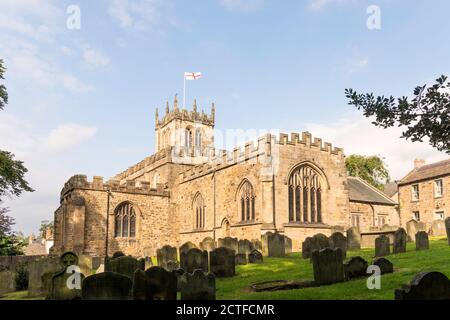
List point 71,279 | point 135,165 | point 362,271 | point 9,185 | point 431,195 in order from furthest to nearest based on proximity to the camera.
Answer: point 135,165, point 431,195, point 9,185, point 362,271, point 71,279

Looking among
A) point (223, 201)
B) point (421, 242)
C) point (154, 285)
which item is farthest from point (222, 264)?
point (223, 201)

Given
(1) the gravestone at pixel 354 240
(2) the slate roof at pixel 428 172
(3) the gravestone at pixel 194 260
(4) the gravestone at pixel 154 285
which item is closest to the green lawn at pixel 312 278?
(3) the gravestone at pixel 194 260

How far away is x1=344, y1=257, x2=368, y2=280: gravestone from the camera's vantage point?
10805 mm

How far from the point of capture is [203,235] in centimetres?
2911

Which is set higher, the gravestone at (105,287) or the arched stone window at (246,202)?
the arched stone window at (246,202)

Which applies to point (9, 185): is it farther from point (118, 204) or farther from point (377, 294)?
point (377, 294)

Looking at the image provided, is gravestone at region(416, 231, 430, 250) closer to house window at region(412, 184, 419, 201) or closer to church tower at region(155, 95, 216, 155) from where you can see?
house window at region(412, 184, 419, 201)

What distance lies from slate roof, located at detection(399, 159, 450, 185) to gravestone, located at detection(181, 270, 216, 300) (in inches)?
1049

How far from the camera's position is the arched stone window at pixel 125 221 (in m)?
29.6

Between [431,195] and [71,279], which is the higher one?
[431,195]

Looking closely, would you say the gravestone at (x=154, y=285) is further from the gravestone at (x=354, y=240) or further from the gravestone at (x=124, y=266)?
the gravestone at (x=354, y=240)

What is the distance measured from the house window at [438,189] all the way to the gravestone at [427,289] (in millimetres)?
27593
